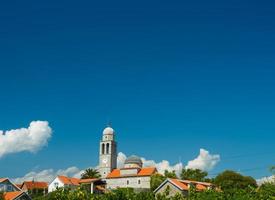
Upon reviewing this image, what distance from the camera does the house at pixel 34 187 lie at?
4198 inches

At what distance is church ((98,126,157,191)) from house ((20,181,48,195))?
1646cm

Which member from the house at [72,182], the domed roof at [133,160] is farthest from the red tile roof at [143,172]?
the house at [72,182]

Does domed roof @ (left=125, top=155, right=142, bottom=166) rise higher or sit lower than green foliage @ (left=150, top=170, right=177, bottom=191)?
higher

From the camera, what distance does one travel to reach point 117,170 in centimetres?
12481

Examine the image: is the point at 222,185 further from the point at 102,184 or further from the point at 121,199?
the point at 121,199

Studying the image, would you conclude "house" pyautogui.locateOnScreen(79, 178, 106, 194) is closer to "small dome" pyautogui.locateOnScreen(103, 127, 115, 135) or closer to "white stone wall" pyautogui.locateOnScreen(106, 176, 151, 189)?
"white stone wall" pyautogui.locateOnScreen(106, 176, 151, 189)

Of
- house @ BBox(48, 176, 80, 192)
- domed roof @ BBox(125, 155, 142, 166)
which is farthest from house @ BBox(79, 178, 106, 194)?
domed roof @ BBox(125, 155, 142, 166)

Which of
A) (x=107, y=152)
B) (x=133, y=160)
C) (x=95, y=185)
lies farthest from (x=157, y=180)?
(x=107, y=152)

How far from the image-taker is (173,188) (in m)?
71.9

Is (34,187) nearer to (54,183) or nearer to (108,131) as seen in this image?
(54,183)

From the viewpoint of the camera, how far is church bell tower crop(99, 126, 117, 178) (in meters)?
132

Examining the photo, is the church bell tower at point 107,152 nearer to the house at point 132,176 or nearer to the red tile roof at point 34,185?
the house at point 132,176

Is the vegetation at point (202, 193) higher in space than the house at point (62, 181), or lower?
lower

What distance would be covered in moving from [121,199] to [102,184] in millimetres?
86191
